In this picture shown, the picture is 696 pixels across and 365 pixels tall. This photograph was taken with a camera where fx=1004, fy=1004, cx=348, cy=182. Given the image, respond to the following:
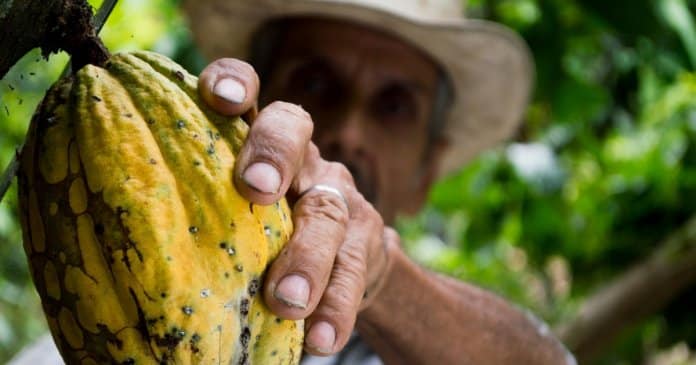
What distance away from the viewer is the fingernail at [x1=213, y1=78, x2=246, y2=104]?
0.78 metres

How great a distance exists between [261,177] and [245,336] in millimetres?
116

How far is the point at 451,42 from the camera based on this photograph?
7.81ft

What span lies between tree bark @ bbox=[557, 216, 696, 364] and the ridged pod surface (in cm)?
212

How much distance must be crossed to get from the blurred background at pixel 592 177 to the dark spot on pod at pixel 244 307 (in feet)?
5.91

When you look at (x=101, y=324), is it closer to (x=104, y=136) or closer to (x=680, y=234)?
(x=104, y=136)

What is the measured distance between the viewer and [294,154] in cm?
83

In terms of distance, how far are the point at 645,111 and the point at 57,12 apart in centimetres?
282

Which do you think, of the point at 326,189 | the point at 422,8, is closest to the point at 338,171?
the point at 326,189

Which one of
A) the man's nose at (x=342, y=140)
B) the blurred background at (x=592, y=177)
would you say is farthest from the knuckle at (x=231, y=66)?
the blurred background at (x=592, y=177)

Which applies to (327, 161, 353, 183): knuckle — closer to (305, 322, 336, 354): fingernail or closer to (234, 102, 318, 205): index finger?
(234, 102, 318, 205): index finger

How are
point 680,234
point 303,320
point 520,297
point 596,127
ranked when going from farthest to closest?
point 520,297
point 596,127
point 680,234
point 303,320

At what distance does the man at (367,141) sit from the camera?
2.66 ft

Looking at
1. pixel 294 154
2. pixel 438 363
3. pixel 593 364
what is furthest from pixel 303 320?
pixel 593 364

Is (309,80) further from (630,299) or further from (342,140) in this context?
(630,299)
